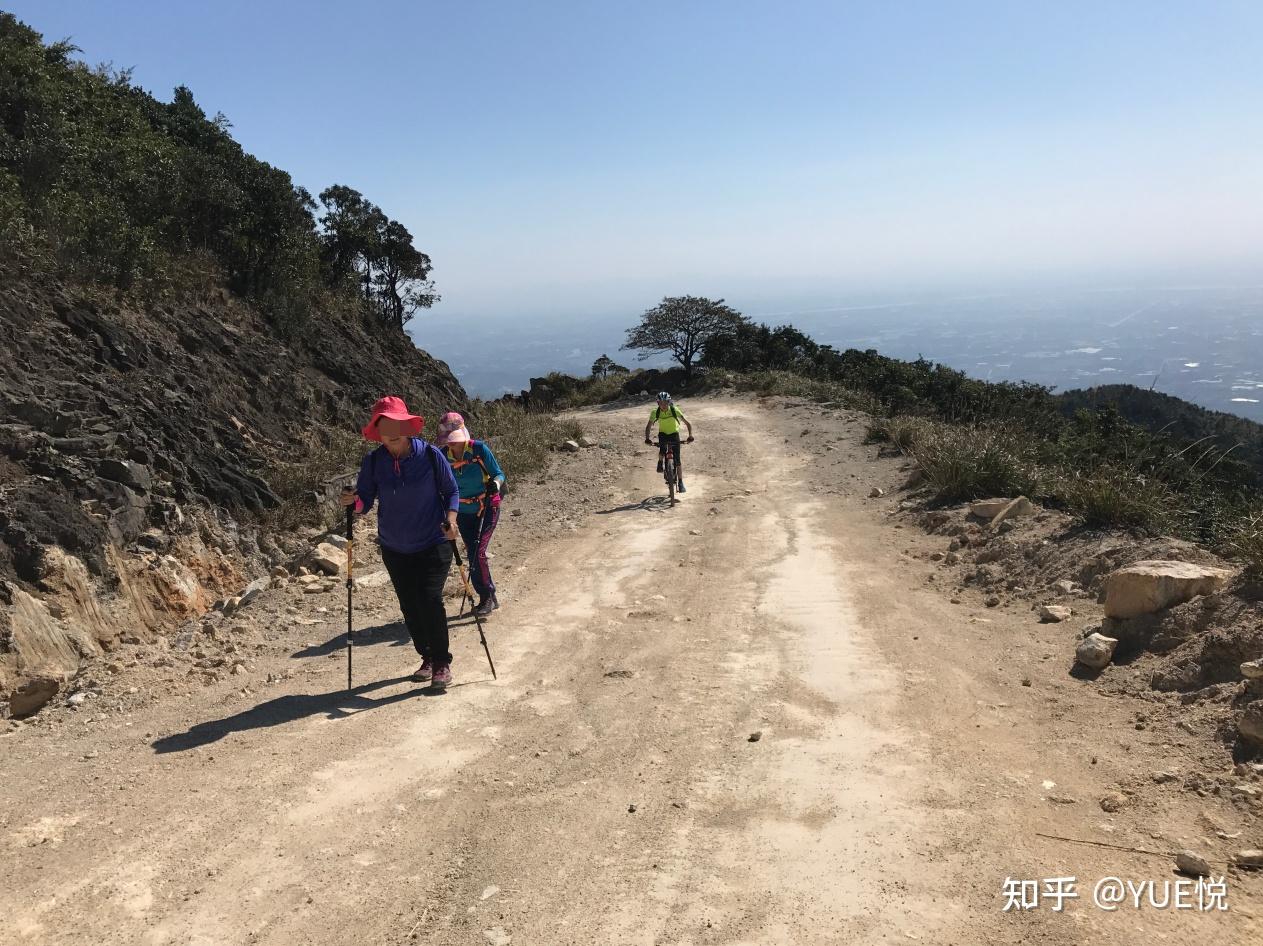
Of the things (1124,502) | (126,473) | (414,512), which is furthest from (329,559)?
(1124,502)

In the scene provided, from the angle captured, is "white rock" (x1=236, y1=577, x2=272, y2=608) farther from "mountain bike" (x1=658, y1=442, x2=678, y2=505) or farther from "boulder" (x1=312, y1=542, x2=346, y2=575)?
"mountain bike" (x1=658, y1=442, x2=678, y2=505)

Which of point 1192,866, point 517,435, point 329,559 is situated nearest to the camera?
point 1192,866

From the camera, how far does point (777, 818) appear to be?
3461 millimetres

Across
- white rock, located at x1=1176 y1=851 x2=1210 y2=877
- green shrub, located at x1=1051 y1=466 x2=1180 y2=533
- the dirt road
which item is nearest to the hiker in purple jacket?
the dirt road

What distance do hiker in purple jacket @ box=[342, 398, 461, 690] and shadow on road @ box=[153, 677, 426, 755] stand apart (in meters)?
0.40

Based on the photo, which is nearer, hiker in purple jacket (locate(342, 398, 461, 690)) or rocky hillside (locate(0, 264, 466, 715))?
hiker in purple jacket (locate(342, 398, 461, 690))

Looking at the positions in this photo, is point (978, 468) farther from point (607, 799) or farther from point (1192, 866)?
point (607, 799)

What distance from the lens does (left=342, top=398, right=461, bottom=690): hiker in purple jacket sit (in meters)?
5.04

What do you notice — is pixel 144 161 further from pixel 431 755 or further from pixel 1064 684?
pixel 1064 684

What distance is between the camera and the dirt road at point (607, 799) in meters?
2.79

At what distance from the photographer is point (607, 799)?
370cm

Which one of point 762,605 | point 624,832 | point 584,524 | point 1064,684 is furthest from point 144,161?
point 1064,684

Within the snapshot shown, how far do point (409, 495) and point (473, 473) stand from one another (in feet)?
5.75

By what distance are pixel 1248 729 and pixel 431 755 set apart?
438cm
